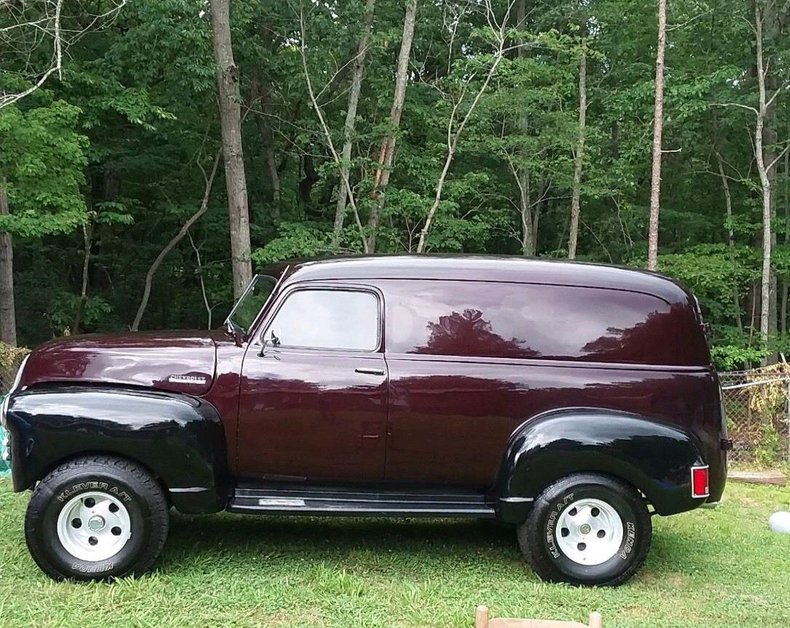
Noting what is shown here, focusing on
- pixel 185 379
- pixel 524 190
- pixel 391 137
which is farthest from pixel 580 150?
pixel 185 379

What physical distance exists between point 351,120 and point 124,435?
33.0 ft

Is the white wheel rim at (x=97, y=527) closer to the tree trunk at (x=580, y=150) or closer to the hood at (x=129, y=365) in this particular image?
the hood at (x=129, y=365)

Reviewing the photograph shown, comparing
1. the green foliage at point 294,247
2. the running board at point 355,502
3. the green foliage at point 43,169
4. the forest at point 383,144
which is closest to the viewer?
the running board at point 355,502

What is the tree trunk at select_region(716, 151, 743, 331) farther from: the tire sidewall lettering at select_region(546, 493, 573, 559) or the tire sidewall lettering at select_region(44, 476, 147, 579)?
the tire sidewall lettering at select_region(44, 476, 147, 579)

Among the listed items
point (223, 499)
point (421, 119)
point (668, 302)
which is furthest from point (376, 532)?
point (421, 119)

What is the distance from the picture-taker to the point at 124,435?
3705mm

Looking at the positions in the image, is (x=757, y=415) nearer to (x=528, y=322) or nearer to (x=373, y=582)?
(x=528, y=322)

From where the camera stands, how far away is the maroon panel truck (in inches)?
148

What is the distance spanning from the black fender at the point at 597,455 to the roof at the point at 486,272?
80 cm

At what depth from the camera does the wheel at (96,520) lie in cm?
368

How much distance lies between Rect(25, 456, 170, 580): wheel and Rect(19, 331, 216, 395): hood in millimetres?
462

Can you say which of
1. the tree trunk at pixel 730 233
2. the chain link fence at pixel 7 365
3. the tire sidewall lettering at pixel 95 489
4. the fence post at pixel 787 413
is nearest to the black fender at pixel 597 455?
the tire sidewall lettering at pixel 95 489

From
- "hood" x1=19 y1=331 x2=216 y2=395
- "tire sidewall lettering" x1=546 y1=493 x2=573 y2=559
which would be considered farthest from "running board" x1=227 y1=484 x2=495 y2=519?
"hood" x1=19 y1=331 x2=216 y2=395

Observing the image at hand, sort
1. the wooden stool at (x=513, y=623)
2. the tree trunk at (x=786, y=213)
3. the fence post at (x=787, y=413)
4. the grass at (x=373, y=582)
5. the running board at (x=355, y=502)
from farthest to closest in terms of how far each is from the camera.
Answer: the tree trunk at (x=786, y=213)
the fence post at (x=787, y=413)
the running board at (x=355, y=502)
the grass at (x=373, y=582)
the wooden stool at (x=513, y=623)
